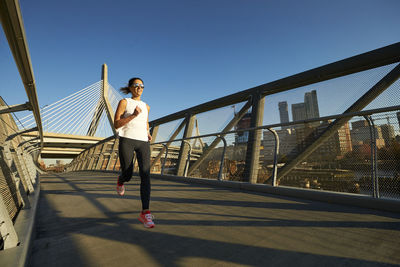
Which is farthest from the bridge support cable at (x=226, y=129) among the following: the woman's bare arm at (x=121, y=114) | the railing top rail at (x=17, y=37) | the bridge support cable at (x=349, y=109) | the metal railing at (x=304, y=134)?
the railing top rail at (x=17, y=37)

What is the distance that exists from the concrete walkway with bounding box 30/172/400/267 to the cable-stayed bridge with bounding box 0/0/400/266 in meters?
0.01

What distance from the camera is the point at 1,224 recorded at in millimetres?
1219

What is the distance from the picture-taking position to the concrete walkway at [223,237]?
129cm

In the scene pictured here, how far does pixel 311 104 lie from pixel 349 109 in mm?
770

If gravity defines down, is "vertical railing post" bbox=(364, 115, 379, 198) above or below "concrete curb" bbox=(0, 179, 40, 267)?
above

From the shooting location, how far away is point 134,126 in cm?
229

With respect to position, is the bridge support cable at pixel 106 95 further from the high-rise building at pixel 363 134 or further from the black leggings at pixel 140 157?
the high-rise building at pixel 363 134

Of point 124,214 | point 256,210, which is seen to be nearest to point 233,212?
point 256,210

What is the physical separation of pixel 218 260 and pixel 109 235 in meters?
0.99

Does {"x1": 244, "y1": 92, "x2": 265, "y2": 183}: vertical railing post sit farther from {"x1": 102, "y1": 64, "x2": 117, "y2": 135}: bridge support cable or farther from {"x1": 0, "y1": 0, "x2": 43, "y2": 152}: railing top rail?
{"x1": 102, "y1": 64, "x2": 117, "y2": 135}: bridge support cable

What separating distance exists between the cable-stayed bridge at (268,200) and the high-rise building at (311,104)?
2cm

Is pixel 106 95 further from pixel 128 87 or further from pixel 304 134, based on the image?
pixel 304 134

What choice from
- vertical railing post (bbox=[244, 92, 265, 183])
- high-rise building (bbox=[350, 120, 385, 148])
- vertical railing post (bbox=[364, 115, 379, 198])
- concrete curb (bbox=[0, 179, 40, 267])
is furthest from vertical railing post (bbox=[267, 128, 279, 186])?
concrete curb (bbox=[0, 179, 40, 267])

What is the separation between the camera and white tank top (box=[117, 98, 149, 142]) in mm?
2260
